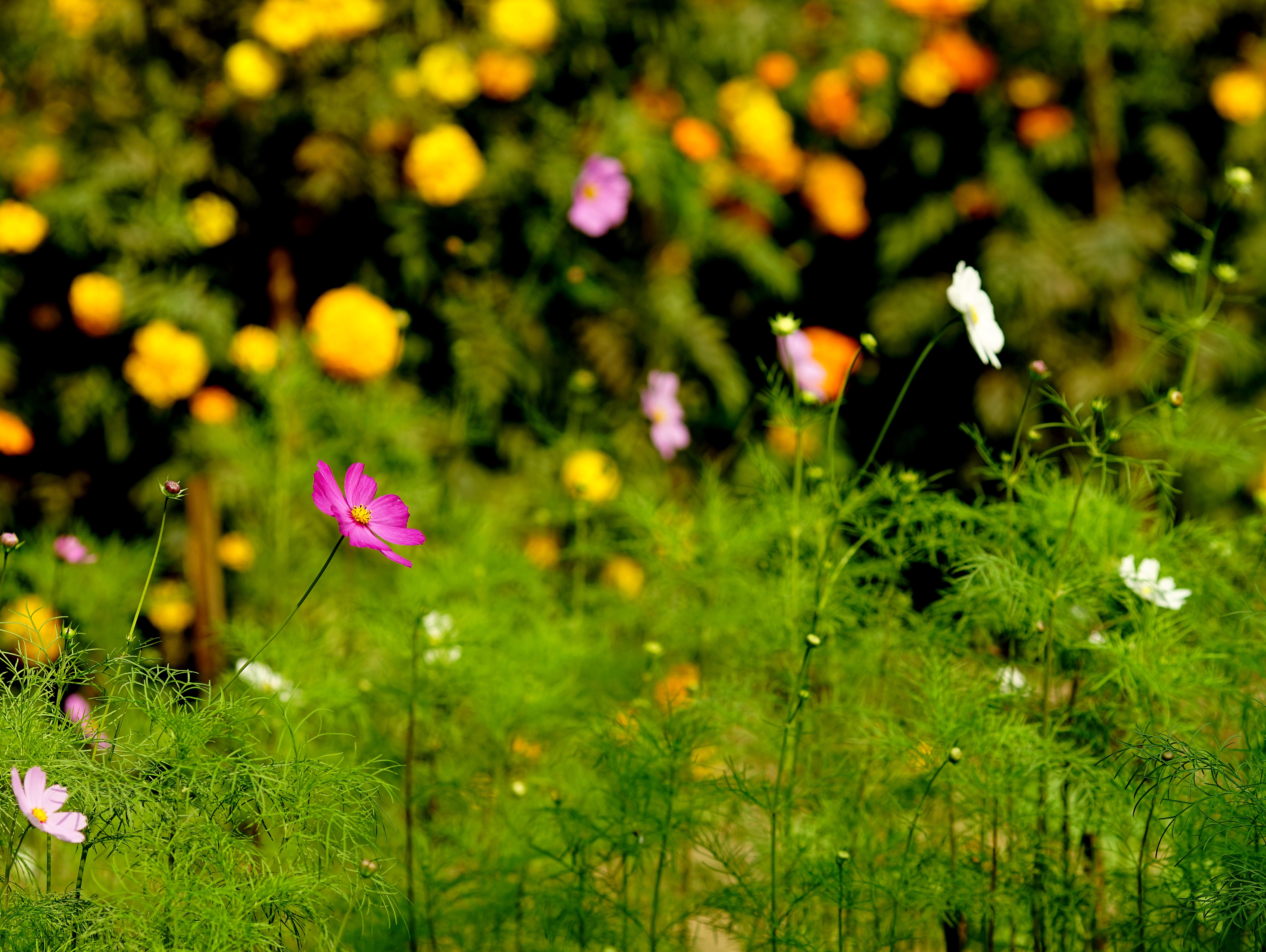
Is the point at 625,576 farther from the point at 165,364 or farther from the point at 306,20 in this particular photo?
the point at 306,20

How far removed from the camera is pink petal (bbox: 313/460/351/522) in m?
0.78

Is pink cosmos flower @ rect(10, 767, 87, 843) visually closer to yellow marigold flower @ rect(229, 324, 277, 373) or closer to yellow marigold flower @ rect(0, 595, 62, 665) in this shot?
yellow marigold flower @ rect(0, 595, 62, 665)

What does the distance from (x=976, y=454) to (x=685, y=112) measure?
92 cm

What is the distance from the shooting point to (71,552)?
4.42 ft

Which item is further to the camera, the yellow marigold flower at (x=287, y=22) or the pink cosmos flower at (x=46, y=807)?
the yellow marigold flower at (x=287, y=22)

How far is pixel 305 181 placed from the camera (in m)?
2.04

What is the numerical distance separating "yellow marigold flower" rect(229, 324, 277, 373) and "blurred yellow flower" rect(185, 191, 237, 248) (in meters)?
0.20

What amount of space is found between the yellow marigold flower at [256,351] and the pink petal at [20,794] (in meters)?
1.13

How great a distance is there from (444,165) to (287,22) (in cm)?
34

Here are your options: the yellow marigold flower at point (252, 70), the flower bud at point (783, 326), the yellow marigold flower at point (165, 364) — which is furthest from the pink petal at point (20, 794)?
the yellow marigold flower at point (252, 70)

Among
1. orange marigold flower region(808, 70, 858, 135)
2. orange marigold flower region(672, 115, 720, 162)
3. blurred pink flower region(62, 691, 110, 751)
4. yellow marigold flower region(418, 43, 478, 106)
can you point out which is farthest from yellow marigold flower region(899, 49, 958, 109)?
blurred pink flower region(62, 691, 110, 751)

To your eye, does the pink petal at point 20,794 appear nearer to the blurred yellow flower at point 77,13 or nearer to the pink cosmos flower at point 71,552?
the pink cosmos flower at point 71,552

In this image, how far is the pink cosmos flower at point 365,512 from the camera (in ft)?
2.60

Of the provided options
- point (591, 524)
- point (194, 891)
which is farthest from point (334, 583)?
Answer: point (194, 891)
